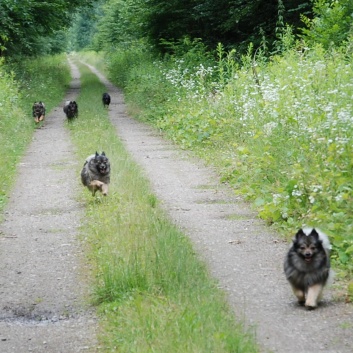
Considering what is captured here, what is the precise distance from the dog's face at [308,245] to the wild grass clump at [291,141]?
4.22 feet

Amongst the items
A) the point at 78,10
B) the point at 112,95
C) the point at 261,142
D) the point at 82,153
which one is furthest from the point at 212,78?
the point at 78,10

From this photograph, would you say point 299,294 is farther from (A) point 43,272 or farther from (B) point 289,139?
(B) point 289,139

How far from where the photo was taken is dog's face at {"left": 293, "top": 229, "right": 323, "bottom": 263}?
6527 mm

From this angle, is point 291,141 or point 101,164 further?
point 101,164

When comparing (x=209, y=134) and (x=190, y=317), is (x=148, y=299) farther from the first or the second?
(x=209, y=134)

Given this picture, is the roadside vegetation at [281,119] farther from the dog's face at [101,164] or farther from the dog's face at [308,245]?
the dog's face at [101,164]

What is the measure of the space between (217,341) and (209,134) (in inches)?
485

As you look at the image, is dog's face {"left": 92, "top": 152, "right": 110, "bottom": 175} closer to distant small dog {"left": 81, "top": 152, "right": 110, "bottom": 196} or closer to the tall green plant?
distant small dog {"left": 81, "top": 152, "right": 110, "bottom": 196}

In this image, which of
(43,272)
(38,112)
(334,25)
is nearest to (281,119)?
(43,272)

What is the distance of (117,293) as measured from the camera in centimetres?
691

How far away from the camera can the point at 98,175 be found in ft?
39.1

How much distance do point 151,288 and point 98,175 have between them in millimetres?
5260

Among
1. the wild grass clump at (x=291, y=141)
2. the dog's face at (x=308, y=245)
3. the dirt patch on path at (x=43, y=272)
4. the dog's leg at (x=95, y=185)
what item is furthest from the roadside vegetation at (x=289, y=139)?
the dirt patch on path at (x=43, y=272)

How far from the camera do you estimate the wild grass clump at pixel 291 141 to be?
8906mm
